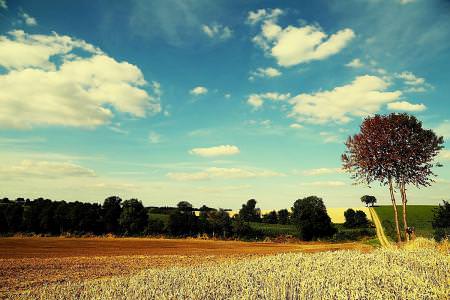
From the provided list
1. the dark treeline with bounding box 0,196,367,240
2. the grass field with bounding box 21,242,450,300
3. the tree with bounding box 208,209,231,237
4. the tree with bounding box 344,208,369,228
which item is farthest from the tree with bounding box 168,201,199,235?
the grass field with bounding box 21,242,450,300

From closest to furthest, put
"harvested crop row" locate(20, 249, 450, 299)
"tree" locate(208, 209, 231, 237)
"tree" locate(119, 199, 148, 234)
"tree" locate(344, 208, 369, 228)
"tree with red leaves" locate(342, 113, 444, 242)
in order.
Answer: "harvested crop row" locate(20, 249, 450, 299) < "tree with red leaves" locate(342, 113, 444, 242) < "tree" locate(119, 199, 148, 234) < "tree" locate(208, 209, 231, 237) < "tree" locate(344, 208, 369, 228)

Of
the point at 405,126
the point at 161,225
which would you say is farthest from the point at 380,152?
the point at 161,225

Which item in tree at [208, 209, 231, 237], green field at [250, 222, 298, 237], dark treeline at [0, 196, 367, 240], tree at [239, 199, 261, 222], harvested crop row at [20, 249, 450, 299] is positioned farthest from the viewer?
tree at [239, 199, 261, 222]

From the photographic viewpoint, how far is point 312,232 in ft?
177

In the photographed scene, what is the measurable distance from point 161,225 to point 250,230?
15613 millimetres

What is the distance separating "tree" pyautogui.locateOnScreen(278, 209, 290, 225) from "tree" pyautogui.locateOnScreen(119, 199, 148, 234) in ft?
163

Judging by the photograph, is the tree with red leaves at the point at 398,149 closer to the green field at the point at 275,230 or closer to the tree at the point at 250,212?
the green field at the point at 275,230

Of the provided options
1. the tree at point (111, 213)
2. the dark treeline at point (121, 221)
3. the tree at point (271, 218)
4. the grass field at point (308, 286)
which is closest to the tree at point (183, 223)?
the dark treeline at point (121, 221)

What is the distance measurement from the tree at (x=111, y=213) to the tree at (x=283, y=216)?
52691 millimetres

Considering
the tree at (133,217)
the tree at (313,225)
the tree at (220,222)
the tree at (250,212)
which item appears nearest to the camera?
the tree at (313,225)

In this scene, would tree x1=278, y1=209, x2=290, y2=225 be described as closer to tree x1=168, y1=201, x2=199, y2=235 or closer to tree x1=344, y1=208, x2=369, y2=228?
tree x1=344, y1=208, x2=369, y2=228

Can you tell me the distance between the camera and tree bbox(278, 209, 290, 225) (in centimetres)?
9600

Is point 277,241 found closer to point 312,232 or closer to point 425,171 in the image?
point 312,232

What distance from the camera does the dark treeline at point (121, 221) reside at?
5116 centimetres
